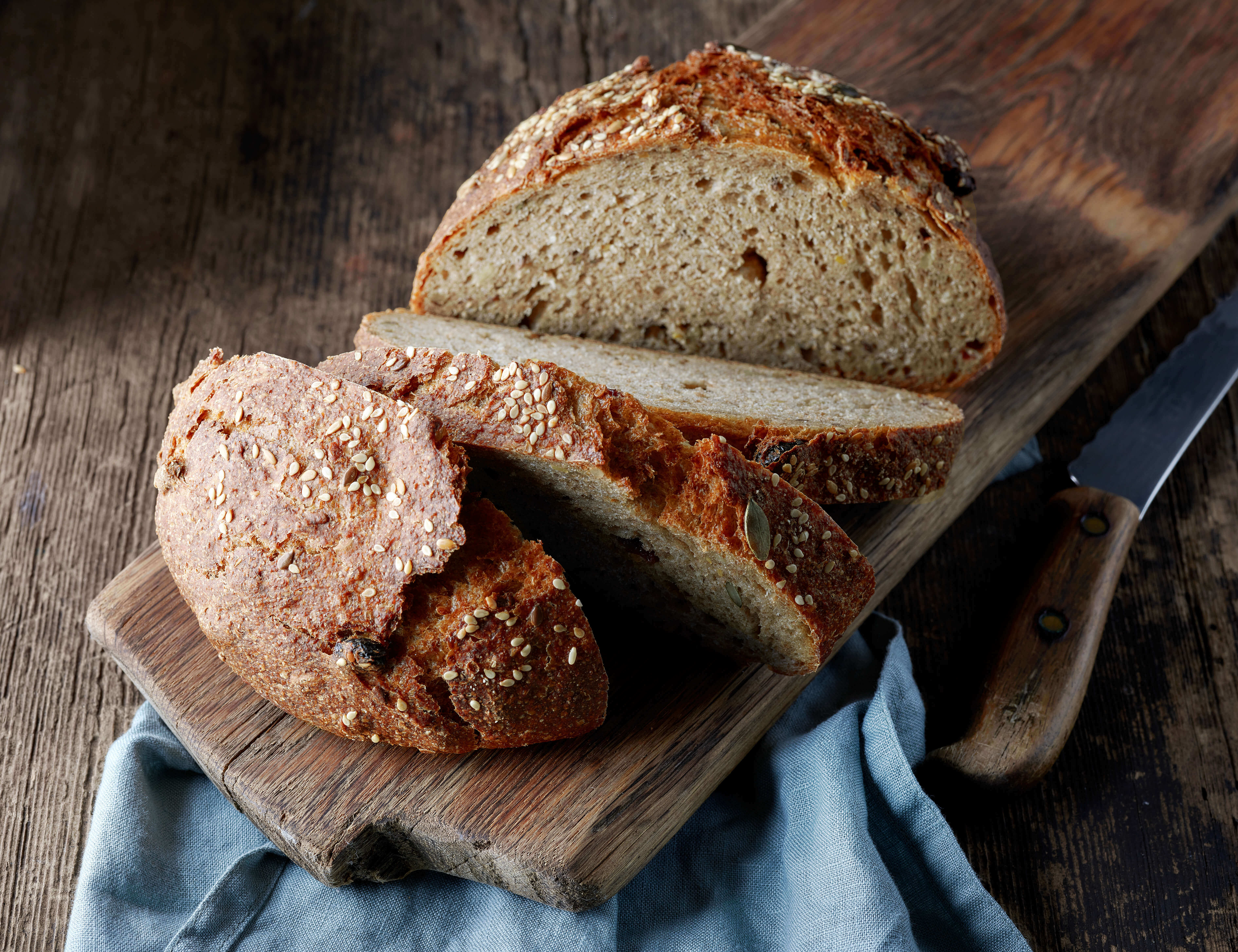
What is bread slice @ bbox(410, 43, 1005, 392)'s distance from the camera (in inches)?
109

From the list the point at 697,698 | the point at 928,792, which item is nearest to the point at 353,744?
the point at 697,698

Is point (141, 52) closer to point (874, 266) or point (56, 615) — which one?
point (56, 615)

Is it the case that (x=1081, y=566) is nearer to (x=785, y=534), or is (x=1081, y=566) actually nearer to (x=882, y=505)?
(x=882, y=505)

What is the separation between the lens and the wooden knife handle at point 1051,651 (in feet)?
8.28

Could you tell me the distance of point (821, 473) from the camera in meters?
2.49

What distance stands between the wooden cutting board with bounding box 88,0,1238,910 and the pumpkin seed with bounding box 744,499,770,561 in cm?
56

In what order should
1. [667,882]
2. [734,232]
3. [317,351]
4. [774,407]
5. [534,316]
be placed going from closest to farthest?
[667,882] < [774,407] < [734,232] < [534,316] < [317,351]

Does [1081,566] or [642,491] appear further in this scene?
[1081,566]

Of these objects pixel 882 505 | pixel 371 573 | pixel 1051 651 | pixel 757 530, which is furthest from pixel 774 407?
pixel 371 573

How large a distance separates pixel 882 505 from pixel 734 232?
2.88 ft

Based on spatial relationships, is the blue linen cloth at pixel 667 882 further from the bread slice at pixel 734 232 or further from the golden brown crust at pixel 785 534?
the bread slice at pixel 734 232

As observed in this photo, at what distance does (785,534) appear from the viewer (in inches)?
86.7

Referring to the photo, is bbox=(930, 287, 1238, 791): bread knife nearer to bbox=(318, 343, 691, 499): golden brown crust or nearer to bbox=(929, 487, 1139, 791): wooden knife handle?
bbox=(929, 487, 1139, 791): wooden knife handle

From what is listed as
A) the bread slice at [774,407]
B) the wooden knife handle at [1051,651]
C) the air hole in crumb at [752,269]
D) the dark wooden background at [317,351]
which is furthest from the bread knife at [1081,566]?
the air hole in crumb at [752,269]
